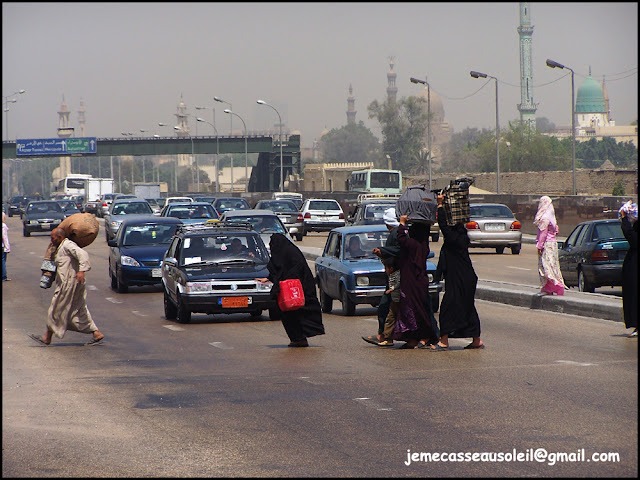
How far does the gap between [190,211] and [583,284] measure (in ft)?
65.3

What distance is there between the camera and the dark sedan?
22141 mm

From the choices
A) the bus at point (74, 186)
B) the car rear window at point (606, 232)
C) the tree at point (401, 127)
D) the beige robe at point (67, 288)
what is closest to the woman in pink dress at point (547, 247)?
the car rear window at point (606, 232)

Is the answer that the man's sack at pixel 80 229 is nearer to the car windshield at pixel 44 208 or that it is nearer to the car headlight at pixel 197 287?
the car headlight at pixel 197 287

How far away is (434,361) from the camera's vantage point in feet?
39.4

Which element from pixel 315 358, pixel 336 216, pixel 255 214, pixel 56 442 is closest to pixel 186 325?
pixel 315 358

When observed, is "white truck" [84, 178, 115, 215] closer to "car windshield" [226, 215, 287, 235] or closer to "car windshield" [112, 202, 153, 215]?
"car windshield" [112, 202, 153, 215]

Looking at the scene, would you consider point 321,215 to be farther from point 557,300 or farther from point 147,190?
point 147,190

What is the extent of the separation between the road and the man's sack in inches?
56.2

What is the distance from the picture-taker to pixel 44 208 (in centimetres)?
5288

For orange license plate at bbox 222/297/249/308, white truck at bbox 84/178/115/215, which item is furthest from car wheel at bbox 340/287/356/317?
white truck at bbox 84/178/115/215

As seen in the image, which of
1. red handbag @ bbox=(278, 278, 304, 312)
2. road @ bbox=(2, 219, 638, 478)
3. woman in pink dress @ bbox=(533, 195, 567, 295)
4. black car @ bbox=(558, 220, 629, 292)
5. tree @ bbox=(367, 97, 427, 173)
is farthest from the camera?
tree @ bbox=(367, 97, 427, 173)

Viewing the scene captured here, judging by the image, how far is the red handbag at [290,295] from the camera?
43.8ft

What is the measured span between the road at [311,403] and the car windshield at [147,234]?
318 inches

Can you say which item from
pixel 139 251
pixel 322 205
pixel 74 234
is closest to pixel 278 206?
pixel 322 205
